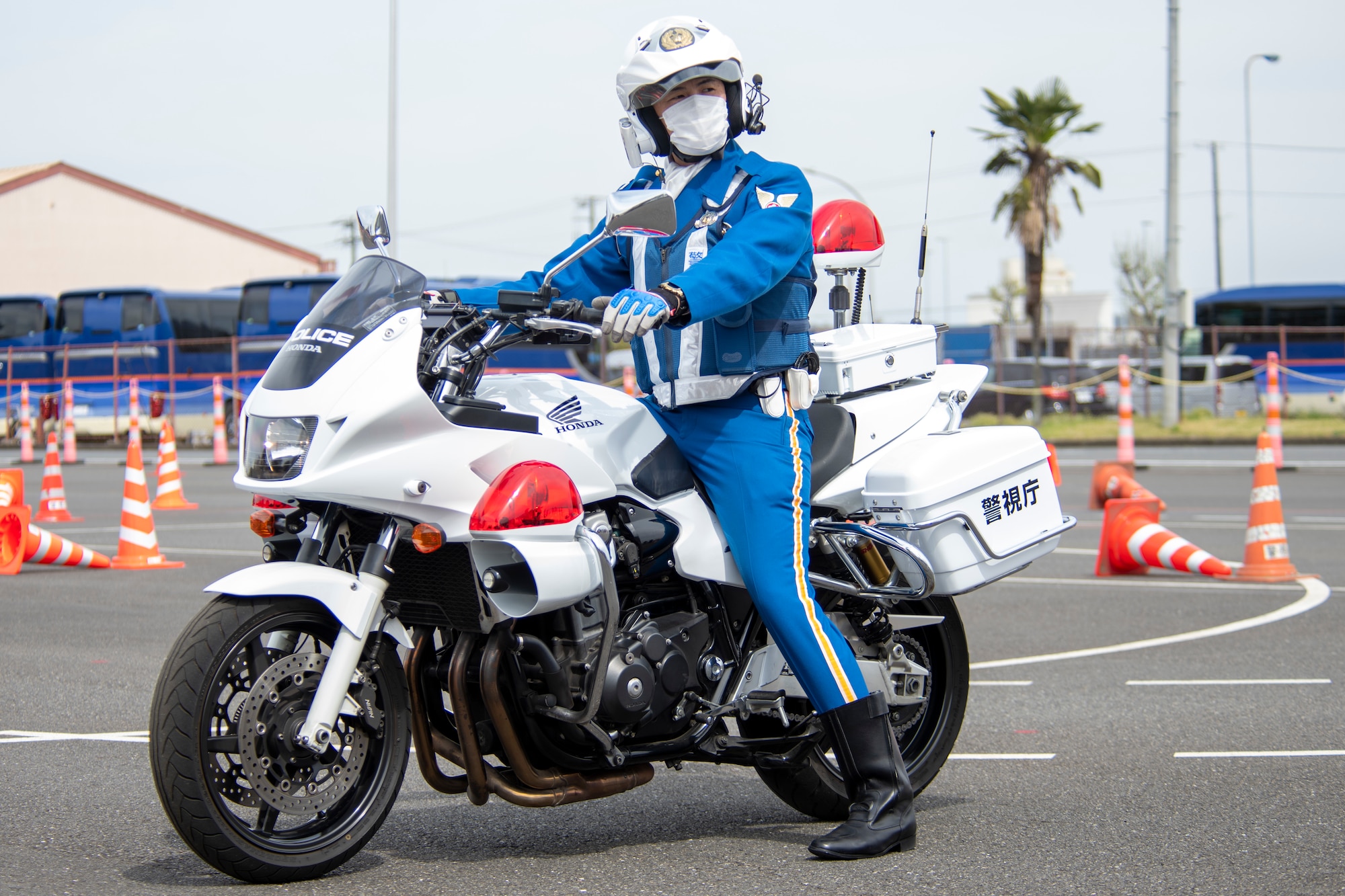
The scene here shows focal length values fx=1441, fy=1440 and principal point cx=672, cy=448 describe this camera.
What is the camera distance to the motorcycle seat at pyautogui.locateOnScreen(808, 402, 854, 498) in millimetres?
4309

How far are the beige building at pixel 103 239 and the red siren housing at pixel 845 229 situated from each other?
199 ft

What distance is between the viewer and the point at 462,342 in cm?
371

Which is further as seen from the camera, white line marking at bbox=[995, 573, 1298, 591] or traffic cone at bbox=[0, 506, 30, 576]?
traffic cone at bbox=[0, 506, 30, 576]

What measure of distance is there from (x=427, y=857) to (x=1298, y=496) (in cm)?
1435

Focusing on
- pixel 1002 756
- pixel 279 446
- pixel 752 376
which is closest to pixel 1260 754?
pixel 1002 756

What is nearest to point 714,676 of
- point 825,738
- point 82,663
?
point 825,738

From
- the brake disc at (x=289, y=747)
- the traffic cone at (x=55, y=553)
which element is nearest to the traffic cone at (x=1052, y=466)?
the brake disc at (x=289, y=747)

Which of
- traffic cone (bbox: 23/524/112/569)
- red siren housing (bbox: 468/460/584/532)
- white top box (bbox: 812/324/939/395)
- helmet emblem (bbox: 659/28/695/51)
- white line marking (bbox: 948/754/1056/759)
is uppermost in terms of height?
helmet emblem (bbox: 659/28/695/51)

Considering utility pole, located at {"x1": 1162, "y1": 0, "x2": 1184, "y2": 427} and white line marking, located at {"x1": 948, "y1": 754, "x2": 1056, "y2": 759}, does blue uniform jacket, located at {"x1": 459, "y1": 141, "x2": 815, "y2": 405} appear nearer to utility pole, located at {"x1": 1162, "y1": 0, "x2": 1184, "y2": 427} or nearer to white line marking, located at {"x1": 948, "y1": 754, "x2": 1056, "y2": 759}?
white line marking, located at {"x1": 948, "y1": 754, "x2": 1056, "y2": 759}

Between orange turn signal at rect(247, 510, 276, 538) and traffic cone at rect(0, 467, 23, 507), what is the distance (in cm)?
743

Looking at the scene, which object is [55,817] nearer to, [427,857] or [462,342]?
[427,857]

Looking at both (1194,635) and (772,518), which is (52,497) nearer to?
(1194,635)

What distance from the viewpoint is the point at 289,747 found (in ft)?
11.5

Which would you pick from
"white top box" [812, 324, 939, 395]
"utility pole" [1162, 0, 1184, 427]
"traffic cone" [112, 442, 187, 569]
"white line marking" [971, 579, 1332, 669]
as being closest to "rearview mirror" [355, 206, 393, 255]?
"white top box" [812, 324, 939, 395]
